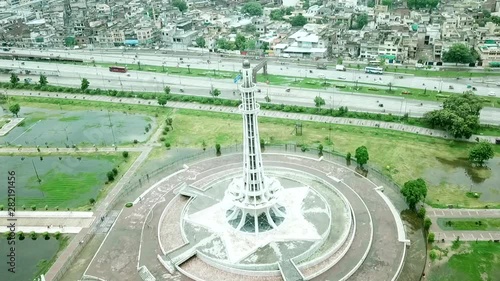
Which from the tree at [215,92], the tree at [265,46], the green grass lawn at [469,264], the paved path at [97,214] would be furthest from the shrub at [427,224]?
the tree at [265,46]

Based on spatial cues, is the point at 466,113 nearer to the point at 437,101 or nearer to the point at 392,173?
the point at 437,101

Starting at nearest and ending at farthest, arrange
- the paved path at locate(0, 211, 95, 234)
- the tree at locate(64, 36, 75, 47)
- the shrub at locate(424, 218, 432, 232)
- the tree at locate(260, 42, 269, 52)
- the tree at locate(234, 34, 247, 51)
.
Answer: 1. the shrub at locate(424, 218, 432, 232)
2. the paved path at locate(0, 211, 95, 234)
3. the tree at locate(234, 34, 247, 51)
4. the tree at locate(260, 42, 269, 52)
5. the tree at locate(64, 36, 75, 47)

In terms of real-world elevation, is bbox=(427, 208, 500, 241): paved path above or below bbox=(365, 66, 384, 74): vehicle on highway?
below

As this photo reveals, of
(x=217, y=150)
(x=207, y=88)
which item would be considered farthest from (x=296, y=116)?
(x=207, y=88)

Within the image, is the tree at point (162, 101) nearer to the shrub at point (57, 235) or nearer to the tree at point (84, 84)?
the tree at point (84, 84)

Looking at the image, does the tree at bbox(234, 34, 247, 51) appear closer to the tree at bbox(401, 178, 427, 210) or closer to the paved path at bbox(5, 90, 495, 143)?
the paved path at bbox(5, 90, 495, 143)

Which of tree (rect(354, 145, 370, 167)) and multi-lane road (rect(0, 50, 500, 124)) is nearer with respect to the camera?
tree (rect(354, 145, 370, 167))

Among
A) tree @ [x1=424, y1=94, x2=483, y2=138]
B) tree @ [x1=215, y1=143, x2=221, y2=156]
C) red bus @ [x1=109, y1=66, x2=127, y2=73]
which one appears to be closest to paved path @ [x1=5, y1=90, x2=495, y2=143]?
tree @ [x1=424, y1=94, x2=483, y2=138]

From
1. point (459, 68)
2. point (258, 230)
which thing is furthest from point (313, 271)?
point (459, 68)

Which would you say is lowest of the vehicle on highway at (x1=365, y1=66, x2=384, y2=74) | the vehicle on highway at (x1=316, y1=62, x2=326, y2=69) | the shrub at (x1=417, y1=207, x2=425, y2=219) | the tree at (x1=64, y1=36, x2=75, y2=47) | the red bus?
the shrub at (x1=417, y1=207, x2=425, y2=219)
